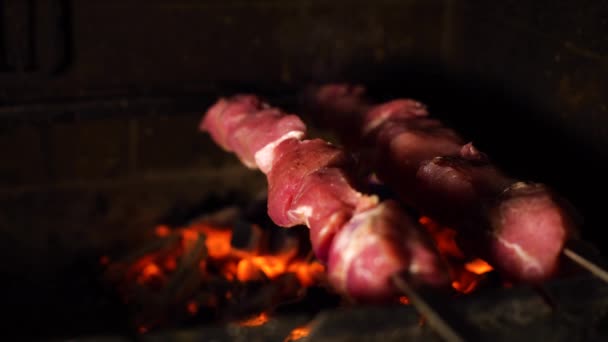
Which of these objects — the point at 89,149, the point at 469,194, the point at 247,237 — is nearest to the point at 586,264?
the point at 469,194

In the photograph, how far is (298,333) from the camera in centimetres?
182

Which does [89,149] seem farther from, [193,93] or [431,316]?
[431,316]

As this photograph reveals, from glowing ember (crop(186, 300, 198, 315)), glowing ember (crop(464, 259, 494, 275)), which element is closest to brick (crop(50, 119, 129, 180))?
glowing ember (crop(186, 300, 198, 315))

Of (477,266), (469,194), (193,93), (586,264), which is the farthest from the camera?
(193,93)

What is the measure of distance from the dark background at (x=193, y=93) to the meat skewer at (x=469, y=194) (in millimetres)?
806

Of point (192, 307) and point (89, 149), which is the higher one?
point (89, 149)

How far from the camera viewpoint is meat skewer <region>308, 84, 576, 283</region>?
7.28ft

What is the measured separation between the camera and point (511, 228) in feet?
7.46

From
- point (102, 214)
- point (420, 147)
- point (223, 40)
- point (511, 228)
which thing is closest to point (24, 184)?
point (102, 214)

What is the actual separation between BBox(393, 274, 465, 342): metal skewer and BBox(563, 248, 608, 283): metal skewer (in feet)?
1.77

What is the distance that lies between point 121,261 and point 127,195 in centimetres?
54

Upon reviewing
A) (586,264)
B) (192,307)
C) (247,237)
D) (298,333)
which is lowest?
(192,307)

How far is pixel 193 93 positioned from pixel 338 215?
72.3 inches

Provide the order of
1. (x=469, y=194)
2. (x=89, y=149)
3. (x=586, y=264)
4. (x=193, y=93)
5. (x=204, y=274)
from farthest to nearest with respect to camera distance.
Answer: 1. (x=89, y=149)
2. (x=193, y=93)
3. (x=204, y=274)
4. (x=469, y=194)
5. (x=586, y=264)
